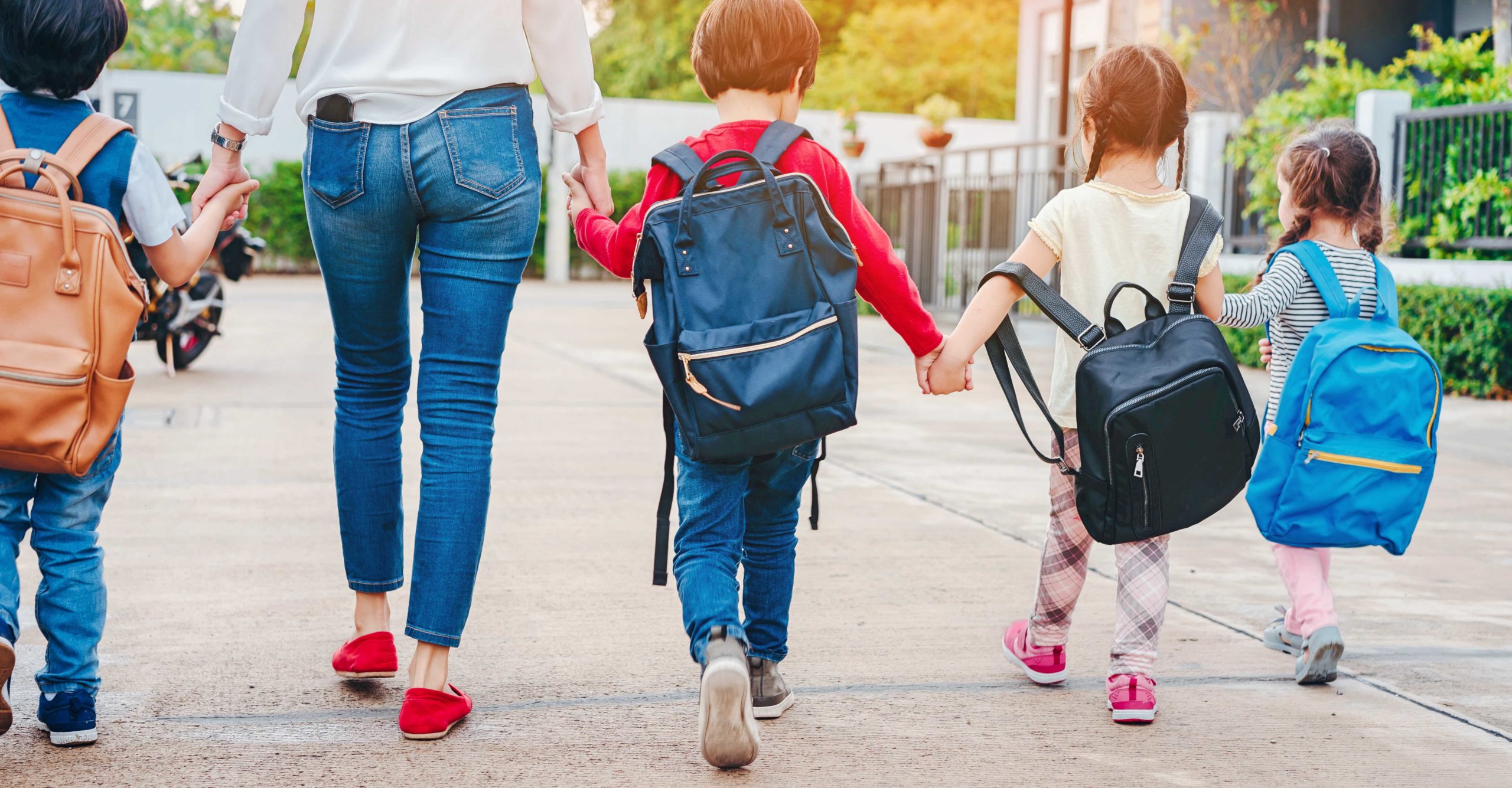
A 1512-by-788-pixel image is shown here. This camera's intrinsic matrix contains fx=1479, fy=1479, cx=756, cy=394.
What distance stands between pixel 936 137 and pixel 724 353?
21.9 m

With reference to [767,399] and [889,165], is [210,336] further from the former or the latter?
[889,165]

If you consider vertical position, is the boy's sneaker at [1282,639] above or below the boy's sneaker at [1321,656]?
below

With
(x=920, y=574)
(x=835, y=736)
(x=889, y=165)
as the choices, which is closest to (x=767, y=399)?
(x=835, y=736)

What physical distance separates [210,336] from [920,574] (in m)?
7.03

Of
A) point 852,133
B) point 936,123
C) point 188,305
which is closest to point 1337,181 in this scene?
point 188,305

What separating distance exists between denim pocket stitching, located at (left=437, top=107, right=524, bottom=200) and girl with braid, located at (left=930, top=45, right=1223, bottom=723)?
0.94 metres

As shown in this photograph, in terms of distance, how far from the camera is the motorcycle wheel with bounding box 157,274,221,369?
388 inches

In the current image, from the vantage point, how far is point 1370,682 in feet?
11.3

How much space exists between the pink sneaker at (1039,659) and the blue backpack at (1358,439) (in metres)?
0.59

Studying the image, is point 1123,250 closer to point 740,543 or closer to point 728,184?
point 728,184

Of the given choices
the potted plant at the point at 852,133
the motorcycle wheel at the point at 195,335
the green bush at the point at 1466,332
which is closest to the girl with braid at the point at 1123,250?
the green bush at the point at 1466,332

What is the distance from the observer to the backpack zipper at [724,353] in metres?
2.64

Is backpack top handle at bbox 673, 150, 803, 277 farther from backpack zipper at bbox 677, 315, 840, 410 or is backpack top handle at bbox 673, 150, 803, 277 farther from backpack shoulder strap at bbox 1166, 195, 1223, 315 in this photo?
backpack shoulder strap at bbox 1166, 195, 1223, 315

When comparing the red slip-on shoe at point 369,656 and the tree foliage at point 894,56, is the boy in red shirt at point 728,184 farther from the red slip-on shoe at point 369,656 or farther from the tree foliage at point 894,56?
the tree foliage at point 894,56
